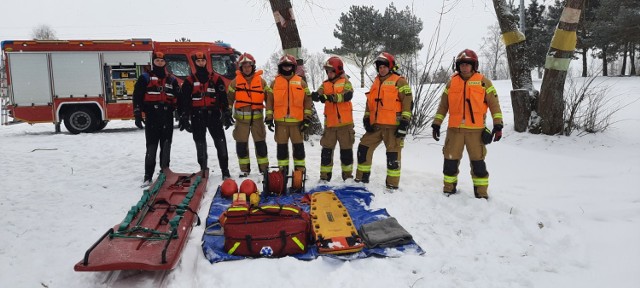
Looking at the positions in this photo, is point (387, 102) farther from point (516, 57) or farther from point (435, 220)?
point (516, 57)

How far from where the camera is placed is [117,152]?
303 inches

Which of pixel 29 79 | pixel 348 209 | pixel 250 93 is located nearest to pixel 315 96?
pixel 250 93

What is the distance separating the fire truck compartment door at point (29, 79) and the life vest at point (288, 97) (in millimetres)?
8842

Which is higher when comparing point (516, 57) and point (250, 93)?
point (516, 57)

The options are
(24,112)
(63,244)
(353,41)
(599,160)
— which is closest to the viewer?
(63,244)

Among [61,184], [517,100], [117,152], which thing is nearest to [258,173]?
[61,184]

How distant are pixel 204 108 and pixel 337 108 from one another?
1941 mm

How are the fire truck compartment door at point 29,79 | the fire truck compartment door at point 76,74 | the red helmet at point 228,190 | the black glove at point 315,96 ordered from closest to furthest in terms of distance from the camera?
the red helmet at point 228,190, the black glove at point 315,96, the fire truck compartment door at point 29,79, the fire truck compartment door at point 76,74

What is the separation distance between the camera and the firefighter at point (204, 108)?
5703 millimetres

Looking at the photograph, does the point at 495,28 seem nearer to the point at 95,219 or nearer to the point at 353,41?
the point at 353,41

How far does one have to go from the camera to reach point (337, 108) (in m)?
5.58

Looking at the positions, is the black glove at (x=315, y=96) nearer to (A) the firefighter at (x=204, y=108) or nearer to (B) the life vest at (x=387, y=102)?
(B) the life vest at (x=387, y=102)

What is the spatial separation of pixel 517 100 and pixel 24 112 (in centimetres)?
1239

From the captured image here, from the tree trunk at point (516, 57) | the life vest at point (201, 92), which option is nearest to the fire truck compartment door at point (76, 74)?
the life vest at point (201, 92)
